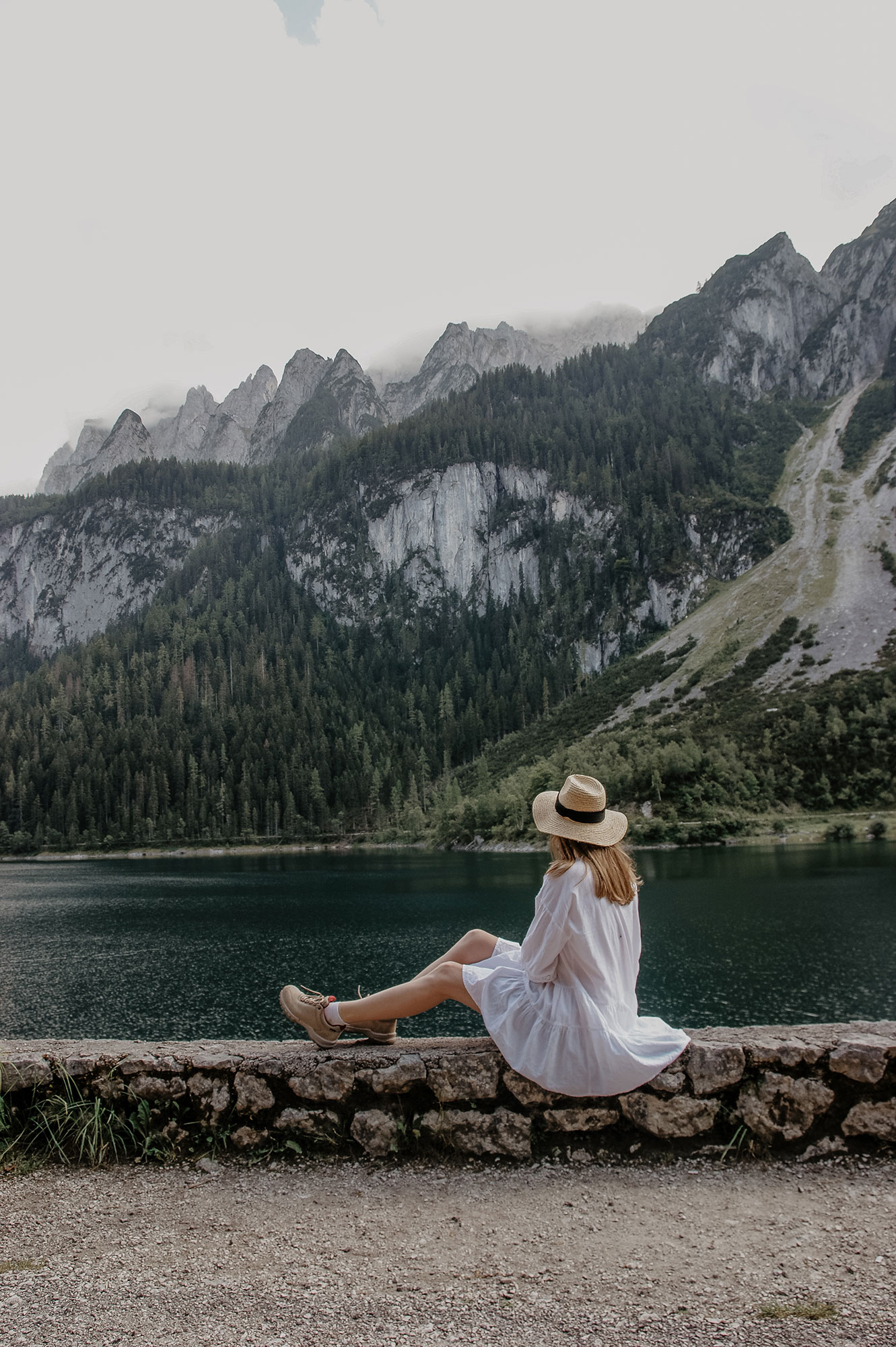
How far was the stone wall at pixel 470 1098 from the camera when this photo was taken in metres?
5.25

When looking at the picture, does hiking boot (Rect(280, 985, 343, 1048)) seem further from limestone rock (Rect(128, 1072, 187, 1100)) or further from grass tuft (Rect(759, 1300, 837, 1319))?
grass tuft (Rect(759, 1300, 837, 1319))

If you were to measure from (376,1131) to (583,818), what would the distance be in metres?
2.74

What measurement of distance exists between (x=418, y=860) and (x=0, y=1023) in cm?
6298

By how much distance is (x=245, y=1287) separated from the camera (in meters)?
3.99

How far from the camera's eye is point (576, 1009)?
5164 mm

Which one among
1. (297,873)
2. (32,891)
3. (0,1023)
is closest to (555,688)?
(297,873)

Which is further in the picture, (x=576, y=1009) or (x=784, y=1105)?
(x=784, y=1105)

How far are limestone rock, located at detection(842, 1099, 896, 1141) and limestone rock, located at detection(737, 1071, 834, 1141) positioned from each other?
161 mm

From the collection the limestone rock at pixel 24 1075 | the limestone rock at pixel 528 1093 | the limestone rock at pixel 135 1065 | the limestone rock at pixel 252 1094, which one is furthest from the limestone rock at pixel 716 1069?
the limestone rock at pixel 24 1075

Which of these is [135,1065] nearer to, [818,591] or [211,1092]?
[211,1092]

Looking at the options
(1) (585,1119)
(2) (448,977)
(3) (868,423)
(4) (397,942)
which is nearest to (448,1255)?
(1) (585,1119)

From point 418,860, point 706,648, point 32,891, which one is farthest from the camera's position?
point 706,648

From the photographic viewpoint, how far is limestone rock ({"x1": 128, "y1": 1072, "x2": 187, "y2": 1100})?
5.84m

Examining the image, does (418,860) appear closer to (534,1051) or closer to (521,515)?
(534,1051)
